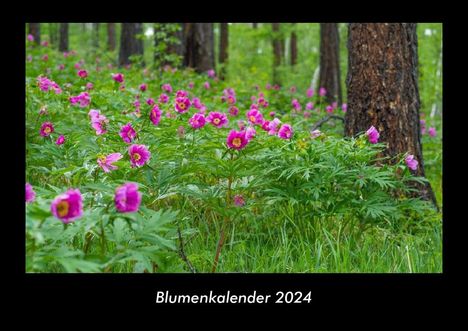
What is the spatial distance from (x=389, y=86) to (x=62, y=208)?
127 inches

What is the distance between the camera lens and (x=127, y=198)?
1.95 m

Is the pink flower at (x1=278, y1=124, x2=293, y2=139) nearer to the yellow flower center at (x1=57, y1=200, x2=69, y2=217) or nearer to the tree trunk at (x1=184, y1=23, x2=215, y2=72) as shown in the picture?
the yellow flower center at (x1=57, y1=200, x2=69, y2=217)

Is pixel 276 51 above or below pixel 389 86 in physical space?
above

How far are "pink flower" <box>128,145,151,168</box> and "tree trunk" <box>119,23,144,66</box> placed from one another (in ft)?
35.8

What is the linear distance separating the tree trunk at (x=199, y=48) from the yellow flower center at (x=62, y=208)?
972 centimetres

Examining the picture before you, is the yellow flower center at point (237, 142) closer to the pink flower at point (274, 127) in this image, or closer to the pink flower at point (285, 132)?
the pink flower at point (285, 132)

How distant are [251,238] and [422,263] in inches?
38.7

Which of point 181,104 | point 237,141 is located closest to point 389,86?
point 181,104

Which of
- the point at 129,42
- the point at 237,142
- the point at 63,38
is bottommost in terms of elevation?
the point at 237,142

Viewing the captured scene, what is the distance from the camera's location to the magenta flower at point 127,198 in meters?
1.93

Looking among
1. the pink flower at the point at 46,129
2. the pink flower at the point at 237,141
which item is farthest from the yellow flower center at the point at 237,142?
the pink flower at the point at 46,129

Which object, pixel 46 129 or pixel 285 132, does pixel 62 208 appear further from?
pixel 46 129

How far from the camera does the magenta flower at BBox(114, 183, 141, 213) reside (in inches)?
76.2

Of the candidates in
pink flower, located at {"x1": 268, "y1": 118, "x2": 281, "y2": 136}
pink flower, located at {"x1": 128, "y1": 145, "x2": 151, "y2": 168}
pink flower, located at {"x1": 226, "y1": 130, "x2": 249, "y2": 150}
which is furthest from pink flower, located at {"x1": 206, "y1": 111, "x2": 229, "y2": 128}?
pink flower, located at {"x1": 128, "y1": 145, "x2": 151, "y2": 168}
